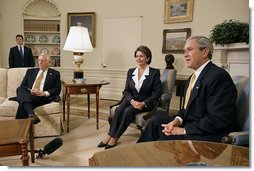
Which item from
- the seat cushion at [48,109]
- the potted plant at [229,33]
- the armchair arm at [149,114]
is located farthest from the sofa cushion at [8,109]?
the potted plant at [229,33]

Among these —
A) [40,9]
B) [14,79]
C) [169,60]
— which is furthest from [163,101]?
[14,79]

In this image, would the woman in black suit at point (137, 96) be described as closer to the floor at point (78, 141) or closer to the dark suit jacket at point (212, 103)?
the floor at point (78, 141)

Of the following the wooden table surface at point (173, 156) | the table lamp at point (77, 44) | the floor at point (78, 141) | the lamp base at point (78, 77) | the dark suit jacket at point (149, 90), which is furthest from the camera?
the lamp base at point (78, 77)

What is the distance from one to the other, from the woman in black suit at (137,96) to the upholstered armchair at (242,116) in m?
0.76

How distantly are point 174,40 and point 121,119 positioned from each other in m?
1.66

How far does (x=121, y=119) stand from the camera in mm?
1913

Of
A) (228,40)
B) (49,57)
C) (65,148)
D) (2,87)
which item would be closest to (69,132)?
(65,148)

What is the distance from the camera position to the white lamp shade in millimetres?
2177

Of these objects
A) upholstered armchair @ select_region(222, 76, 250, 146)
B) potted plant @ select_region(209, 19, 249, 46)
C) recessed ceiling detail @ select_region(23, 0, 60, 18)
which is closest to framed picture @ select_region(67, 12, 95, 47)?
recessed ceiling detail @ select_region(23, 0, 60, 18)

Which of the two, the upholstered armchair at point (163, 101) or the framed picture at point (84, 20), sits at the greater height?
the framed picture at point (84, 20)

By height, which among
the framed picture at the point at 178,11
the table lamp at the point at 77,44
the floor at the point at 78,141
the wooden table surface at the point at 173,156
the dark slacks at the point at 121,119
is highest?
the framed picture at the point at 178,11

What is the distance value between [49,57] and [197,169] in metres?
1.70

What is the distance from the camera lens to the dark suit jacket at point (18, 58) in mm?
1953

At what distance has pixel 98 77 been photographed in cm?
296
